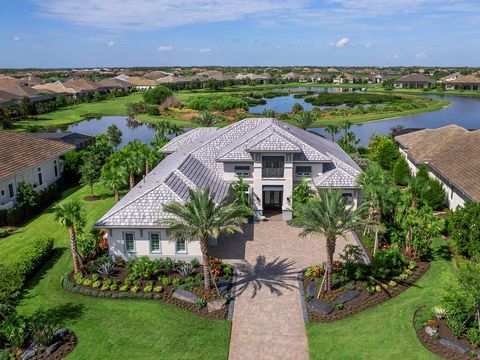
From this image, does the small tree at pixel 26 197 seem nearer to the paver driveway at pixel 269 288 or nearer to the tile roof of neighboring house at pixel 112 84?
the paver driveway at pixel 269 288

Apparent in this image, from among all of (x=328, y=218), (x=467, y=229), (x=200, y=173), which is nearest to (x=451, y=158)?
(x=467, y=229)

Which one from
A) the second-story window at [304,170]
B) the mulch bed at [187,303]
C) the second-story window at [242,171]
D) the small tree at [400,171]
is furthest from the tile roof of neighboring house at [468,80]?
the mulch bed at [187,303]

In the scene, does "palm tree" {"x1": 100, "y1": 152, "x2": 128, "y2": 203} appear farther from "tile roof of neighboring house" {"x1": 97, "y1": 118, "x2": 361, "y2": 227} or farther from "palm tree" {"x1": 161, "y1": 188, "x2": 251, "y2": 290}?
"palm tree" {"x1": 161, "y1": 188, "x2": 251, "y2": 290}

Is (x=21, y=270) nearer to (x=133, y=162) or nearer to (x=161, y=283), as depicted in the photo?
(x=161, y=283)

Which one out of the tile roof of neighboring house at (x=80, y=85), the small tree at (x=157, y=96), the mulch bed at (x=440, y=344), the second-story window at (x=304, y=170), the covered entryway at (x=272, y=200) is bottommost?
the mulch bed at (x=440, y=344)

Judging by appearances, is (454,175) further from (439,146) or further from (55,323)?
(55,323)

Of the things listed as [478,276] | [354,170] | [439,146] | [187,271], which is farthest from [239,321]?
[439,146]
